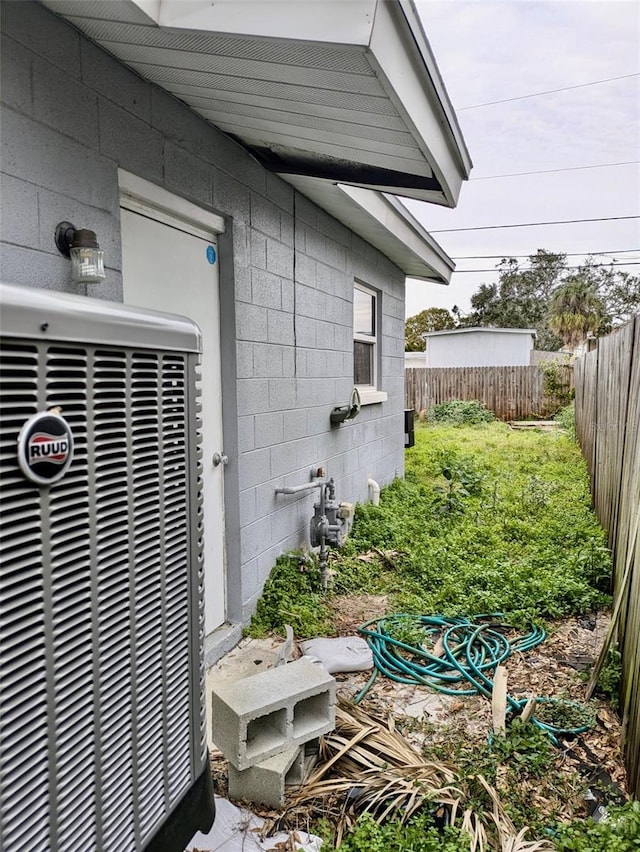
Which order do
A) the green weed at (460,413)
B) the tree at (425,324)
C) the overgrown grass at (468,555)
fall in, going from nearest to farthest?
the overgrown grass at (468,555) < the green weed at (460,413) < the tree at (425,324)

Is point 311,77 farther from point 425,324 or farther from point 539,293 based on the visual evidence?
point 425,324

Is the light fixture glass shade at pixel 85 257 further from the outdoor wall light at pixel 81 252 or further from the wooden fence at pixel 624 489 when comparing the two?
the wooden fence at pixel 624 489

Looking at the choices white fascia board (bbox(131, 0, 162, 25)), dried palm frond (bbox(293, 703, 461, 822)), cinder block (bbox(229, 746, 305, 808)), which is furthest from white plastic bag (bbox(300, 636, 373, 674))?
white fascia board (bbox(131, 0, 162, 25))

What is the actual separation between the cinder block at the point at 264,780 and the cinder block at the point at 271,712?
3 centimetres

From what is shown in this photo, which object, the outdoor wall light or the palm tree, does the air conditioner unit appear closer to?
the outdoor wall light

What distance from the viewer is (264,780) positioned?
6.73 feet

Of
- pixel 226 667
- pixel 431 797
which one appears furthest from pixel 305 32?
pixel 226 667

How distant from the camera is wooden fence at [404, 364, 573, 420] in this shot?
1656 cm

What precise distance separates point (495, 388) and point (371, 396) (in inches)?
465

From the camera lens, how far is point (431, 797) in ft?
6.75

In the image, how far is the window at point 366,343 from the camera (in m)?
6.01

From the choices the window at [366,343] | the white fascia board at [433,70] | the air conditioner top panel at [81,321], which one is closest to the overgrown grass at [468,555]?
the window at [366,343]

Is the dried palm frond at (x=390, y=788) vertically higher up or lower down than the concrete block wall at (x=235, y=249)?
lower down

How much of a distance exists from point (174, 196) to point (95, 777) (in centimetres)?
247
